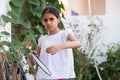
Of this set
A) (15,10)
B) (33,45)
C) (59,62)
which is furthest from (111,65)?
(59,62)

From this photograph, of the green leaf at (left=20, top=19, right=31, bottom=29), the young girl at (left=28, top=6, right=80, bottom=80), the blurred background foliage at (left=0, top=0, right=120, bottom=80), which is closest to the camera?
the young girl at (left=28, top=6, right=80, bottom=80)

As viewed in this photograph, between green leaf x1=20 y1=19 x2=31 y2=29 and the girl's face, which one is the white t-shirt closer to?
the girl's face

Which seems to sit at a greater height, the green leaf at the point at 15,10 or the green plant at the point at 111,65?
the green leaf at the point at 15,10

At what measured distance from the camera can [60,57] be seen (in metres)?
2.35

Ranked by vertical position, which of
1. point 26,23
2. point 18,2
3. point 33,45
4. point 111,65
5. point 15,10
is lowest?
point 111,65

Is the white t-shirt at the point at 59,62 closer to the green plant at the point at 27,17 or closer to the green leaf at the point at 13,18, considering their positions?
the green plant at the point at 27,17

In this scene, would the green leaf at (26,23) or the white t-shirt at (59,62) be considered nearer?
the white t-shirt at (59,62)

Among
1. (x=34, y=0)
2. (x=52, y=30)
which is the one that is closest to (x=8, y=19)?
(x=34, y=0)

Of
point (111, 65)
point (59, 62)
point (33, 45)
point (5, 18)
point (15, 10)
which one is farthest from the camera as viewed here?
point (111, 65)

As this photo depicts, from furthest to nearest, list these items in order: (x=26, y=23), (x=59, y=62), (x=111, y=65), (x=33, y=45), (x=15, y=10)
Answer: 1. (x=111, y=65)
2. (x=26, y=23)
3. (x=15, y=10)
4. (x=33, y=45)
5. (x=59, y=62)

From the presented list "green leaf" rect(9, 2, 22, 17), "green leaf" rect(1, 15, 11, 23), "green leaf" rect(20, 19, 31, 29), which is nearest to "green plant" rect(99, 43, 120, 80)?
"green leaf" rect(20, 19, 31, 29)

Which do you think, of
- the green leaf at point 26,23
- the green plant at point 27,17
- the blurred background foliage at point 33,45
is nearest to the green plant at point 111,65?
the blurred background foliage at point 33,45

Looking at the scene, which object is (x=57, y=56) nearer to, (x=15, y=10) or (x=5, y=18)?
(x=5, y=18)

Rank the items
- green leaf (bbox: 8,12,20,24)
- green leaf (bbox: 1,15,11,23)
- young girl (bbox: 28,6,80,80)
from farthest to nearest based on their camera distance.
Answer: green leaf (bbox: 8,12,20,24)
green leaf (bbox: 1,15,11,23)
young girl (bbox: 28,6,80,80)
